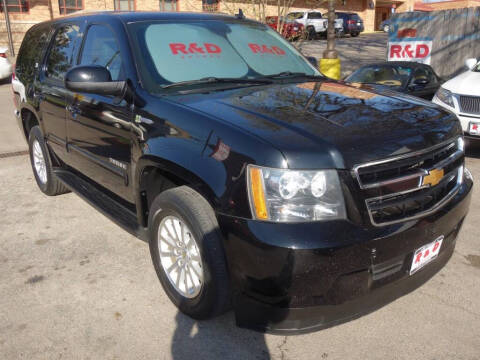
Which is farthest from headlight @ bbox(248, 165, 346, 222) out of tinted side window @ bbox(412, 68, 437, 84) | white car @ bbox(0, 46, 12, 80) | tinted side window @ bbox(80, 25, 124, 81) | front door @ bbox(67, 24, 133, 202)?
white car @ bbox(0, 46, 12, 80)

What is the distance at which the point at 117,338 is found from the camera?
2.72m

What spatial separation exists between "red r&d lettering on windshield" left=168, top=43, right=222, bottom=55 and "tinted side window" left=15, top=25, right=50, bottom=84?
2021mm

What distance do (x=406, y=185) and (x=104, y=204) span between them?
2.37 metres

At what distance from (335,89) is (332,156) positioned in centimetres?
123

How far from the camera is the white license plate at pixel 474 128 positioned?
20.1ft

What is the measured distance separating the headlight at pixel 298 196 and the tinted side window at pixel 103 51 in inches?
62.1

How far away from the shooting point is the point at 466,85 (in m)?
6.58

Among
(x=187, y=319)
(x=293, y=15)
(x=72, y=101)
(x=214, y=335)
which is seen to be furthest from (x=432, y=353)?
(x=293, y=15)

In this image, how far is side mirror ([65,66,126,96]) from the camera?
303cm

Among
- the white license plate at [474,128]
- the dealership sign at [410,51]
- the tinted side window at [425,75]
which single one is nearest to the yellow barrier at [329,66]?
the tinted side window at [425,75]

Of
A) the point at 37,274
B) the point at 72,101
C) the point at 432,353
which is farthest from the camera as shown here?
the point at 72,101

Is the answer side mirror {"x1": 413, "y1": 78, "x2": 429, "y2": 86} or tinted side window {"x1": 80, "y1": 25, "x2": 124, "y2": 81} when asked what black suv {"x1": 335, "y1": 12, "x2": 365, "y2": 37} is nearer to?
side mirror {"x1": 413, "y1": 78, "x2": 429, "y2": 86}

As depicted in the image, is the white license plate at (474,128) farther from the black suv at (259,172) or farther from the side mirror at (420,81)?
the black suv at (259,172)

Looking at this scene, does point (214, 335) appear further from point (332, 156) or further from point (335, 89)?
point (335, 89)
